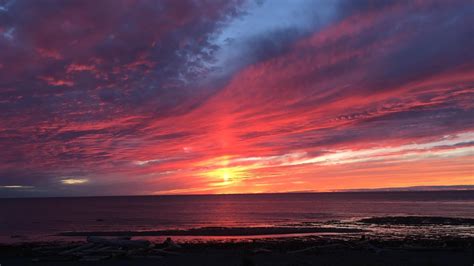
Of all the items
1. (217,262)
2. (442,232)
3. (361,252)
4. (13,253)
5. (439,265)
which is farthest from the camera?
(442,232)

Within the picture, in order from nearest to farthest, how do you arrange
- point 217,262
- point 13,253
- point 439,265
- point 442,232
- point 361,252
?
1. point 439,265
2. point 217,262
3. point 361,252
4. point 13,253
5. point 442,232

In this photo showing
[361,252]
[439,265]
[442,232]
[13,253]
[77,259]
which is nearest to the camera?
[439,265]

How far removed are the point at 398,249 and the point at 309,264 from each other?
953 cm

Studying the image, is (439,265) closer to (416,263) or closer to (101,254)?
(416,263)

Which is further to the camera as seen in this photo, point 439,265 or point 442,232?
point 442,232

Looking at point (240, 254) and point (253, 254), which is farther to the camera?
point (240, 254)

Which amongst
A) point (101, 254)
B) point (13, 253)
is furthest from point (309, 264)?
point (13, 253)

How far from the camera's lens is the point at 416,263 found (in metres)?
23.6

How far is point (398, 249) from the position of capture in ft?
96.9

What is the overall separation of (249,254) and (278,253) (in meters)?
1.98

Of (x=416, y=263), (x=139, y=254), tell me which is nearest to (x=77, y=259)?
(x=139, y=254)

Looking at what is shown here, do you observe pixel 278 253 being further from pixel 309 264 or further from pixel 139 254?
pixel 139 254

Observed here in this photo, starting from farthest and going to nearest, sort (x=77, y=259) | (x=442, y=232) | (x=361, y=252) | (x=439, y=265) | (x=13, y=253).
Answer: (x=442, y=232), (x=13, y=253), (x=361, y=252), (x=77, y=259), (x=439, y=265)

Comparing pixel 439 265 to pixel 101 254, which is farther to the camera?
pixel 101 254
